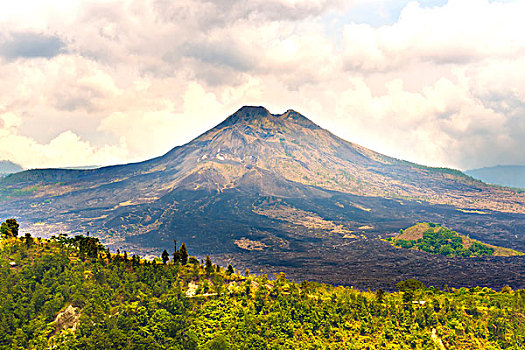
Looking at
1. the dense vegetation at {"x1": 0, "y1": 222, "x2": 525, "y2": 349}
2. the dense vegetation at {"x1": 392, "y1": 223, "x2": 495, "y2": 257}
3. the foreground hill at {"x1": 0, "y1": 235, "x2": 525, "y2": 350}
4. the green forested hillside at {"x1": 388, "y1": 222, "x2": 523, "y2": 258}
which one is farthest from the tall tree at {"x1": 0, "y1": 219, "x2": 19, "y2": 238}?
the dense vegetation at {"x1": 392, "y1": 223, "x2": 495, "y2": 257}

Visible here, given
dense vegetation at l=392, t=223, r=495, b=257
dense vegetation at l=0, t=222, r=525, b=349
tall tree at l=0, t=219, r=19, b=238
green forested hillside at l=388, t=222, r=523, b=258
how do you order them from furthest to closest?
green forested hillside at l=388, t=222, r=523, b=258 < dense vegetation at l=392, t=223, r=495, b=257 < tall tree at l=0, t=219, r=19, b=238 < dense vegetation at l=0, t=222, r=525, b=349

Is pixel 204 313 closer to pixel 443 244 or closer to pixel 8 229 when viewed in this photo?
pixel 8 229

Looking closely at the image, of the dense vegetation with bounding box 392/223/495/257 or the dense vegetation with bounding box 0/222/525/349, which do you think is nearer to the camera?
the dense vegetation with bounding box 0/222/525/349

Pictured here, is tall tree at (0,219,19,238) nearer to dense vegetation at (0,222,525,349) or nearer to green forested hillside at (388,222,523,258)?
dense vegetation at (0,222,525,349)

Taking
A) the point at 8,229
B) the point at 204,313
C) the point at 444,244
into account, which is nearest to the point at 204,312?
the point at 204,313

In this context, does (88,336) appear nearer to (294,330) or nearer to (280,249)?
(294,330)

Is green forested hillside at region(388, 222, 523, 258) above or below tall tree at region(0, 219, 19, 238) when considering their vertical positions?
below

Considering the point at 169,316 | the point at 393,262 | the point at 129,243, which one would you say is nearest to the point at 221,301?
the point at 169,316
